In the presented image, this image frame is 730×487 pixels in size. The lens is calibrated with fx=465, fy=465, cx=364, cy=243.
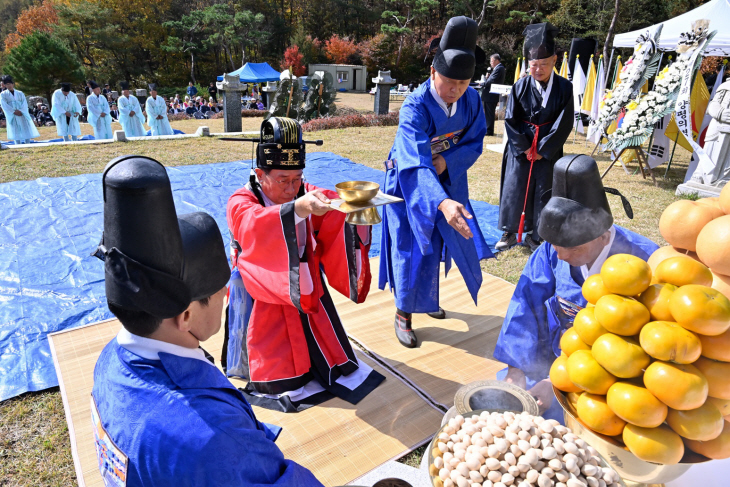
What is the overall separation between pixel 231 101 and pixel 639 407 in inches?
585

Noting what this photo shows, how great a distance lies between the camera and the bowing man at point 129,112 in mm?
13906

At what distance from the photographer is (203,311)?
1279 mm

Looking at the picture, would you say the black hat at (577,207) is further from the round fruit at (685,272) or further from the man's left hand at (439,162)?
the man's left hand at (439,162)

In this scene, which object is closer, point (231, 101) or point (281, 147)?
point (281, 147)

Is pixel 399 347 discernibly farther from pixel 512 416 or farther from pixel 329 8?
pixel 329 8

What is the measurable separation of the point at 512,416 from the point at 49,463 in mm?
2467

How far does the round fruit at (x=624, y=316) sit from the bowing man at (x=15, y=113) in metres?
15.3

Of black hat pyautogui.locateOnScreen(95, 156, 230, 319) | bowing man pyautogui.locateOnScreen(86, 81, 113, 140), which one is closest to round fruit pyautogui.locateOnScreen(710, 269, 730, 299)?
black hat pyautogui.locateOnScreen(95, 156, 230, 319)

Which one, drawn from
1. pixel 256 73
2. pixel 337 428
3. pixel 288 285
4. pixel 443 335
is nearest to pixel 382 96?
pixel 256 73

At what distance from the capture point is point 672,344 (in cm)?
104

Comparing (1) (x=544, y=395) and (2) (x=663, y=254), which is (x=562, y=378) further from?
(1) (x=544, y=395)

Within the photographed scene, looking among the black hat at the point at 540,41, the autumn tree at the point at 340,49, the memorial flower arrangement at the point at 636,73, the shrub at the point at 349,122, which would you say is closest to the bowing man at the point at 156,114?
the shrub at the point at 349,122

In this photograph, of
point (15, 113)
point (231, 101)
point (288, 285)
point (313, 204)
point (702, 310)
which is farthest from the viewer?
point (231, 101)

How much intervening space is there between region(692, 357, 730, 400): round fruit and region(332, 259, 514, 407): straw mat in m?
1.94
